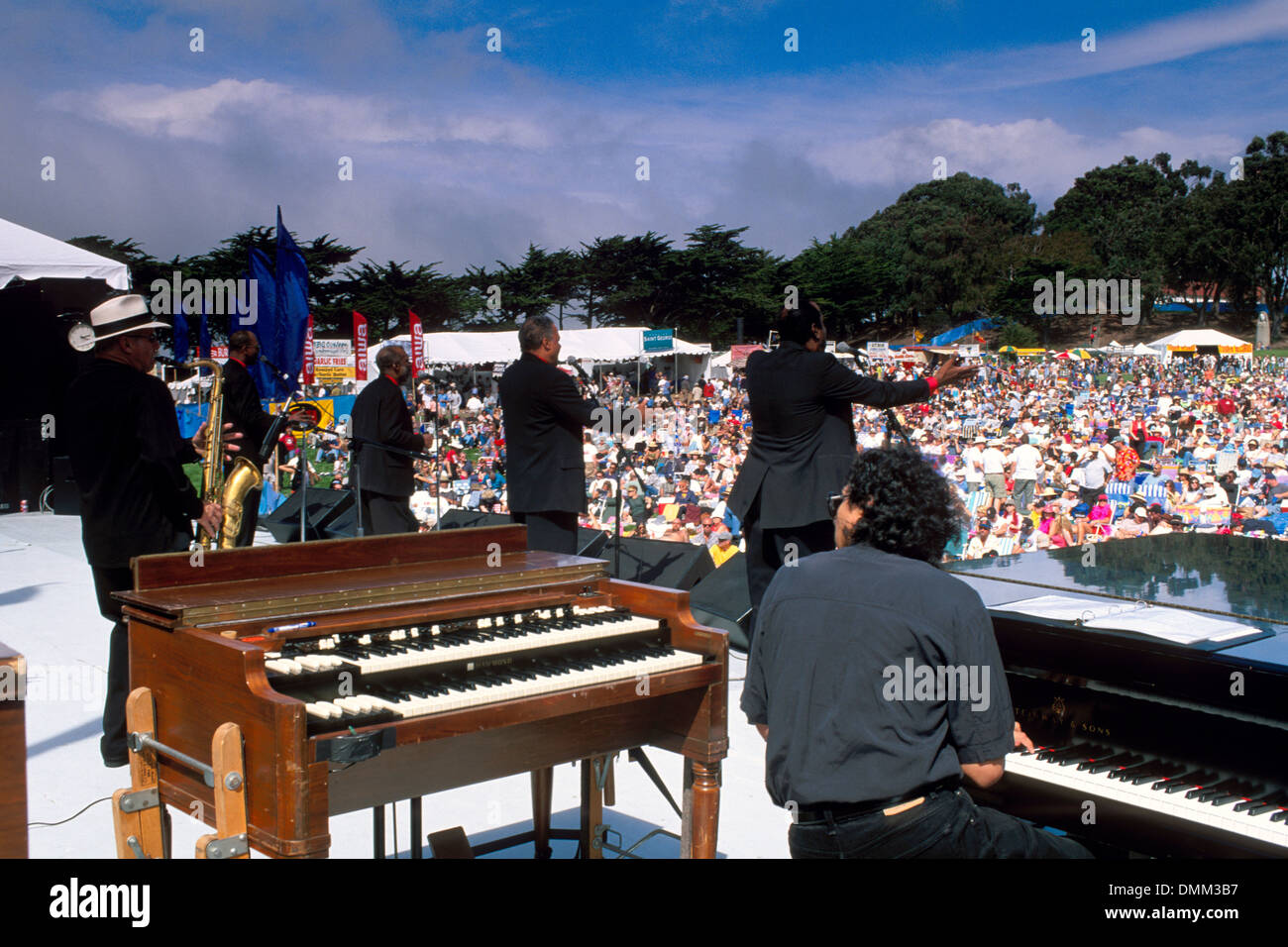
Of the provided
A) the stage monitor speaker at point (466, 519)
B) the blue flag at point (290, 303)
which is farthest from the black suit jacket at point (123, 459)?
the blue flag at point (290, 303)

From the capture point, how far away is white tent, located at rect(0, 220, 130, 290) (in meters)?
10.4

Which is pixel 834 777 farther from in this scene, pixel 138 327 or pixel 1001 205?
pixel 1001 205

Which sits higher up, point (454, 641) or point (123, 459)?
point (123, 459)

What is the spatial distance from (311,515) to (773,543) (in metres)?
7.35

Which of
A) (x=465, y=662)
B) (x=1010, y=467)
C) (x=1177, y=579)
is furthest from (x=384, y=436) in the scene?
(x=1010, y=467)

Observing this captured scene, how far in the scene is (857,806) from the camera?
2.32 meters

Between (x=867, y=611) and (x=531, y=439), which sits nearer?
(x=867, y=611)

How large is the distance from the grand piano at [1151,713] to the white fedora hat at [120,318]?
3609 mm

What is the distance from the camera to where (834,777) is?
229 centimetres

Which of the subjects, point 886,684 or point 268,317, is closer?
point 886,684

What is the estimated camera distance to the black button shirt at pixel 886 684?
226 centimetres

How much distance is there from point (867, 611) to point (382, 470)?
18.1ft

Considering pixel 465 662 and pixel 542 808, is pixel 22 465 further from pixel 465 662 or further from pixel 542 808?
pixel 465 662
